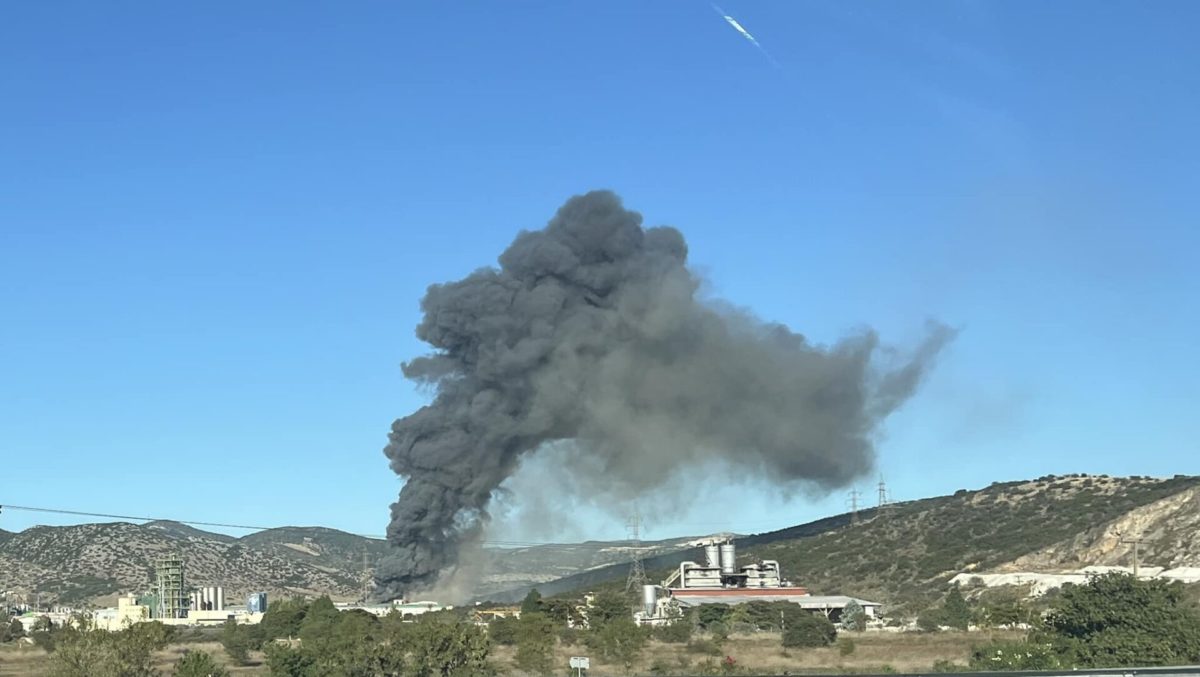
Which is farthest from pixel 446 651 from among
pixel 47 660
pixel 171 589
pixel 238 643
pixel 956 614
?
pixel 171 589

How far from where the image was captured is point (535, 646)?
6981 cm

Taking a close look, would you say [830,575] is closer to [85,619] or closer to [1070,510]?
[1070,510]

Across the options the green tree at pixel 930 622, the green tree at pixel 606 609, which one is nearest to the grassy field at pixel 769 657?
the green tree at pixel 930 622

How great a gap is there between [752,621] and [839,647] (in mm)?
24964

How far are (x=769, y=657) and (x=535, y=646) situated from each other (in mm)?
16824

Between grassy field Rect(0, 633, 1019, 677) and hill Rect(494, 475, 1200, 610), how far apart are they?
33.7 m

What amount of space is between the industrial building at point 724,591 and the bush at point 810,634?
56.1 ft

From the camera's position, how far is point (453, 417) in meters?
114

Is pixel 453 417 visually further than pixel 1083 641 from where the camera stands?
Yes

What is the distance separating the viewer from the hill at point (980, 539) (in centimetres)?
12338

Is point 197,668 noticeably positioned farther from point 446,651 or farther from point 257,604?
point 257,604

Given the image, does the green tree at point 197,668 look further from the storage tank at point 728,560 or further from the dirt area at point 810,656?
the storage tank at point 728,560

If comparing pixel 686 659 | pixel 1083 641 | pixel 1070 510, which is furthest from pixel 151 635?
pixel 1070 510

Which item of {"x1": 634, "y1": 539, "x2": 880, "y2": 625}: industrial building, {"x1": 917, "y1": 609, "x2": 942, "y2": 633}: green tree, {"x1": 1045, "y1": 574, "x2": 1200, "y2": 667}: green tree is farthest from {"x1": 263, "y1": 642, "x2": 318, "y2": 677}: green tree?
{"x1": 634, "y1": 539, "x2": 880, "y2": 625}: industrial building
